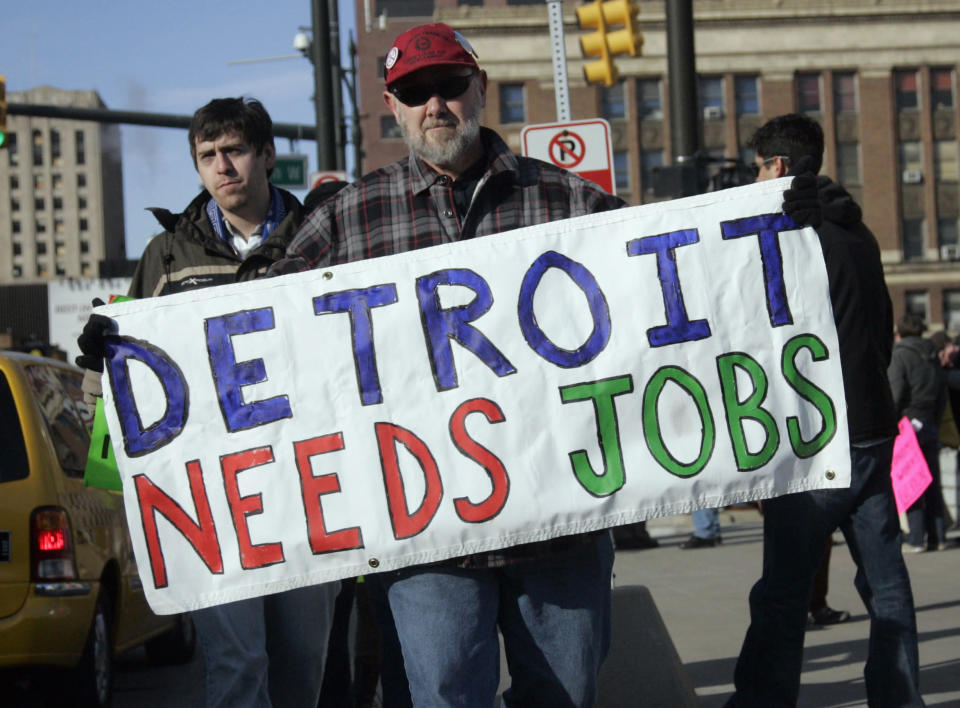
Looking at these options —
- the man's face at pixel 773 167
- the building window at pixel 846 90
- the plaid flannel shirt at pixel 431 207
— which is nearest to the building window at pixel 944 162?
the building window at pixel 846 90

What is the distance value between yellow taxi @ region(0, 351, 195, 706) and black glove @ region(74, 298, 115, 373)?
238cm

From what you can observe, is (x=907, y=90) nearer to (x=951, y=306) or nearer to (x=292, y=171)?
(x=951, y=306)

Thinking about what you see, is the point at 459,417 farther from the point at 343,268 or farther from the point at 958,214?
the point at 958,214

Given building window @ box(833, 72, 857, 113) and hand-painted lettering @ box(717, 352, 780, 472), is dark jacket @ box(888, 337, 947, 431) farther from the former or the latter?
building window @ box(833, 72, 857, 113)

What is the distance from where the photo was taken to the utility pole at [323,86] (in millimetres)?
→ 17594

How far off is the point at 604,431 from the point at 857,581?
5.67ft

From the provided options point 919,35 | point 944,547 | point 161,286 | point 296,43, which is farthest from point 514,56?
point 161,286

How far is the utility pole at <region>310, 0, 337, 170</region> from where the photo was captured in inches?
693

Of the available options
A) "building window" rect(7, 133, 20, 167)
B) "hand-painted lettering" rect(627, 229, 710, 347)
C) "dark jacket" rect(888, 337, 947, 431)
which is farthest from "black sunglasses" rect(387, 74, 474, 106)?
"building window" rect(7, 133, 20, 167)

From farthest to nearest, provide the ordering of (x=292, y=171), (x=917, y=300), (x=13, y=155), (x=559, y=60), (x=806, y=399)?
(x=13, y=155)
(x=917, y=300)
(x=292, y=171)
(x=559, y=60)
(x=806, y=399)

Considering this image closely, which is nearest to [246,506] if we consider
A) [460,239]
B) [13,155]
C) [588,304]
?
[460,239]

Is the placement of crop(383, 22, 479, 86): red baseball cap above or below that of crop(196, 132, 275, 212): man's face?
above

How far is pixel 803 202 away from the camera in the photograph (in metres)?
3.89

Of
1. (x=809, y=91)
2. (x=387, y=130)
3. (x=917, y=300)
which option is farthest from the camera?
(x=387, y=130)
